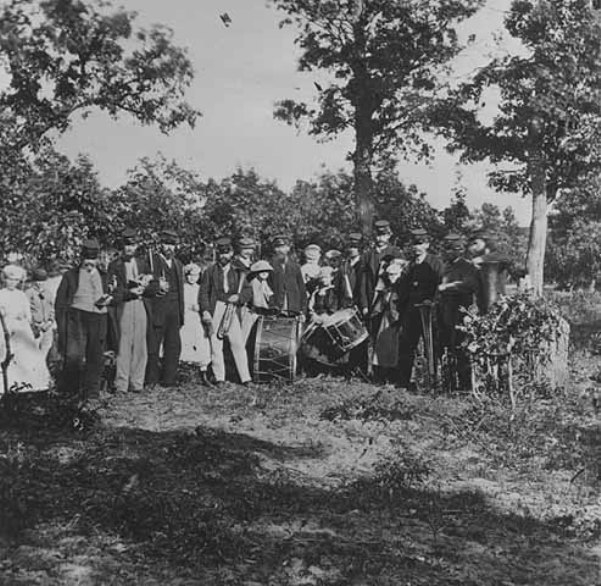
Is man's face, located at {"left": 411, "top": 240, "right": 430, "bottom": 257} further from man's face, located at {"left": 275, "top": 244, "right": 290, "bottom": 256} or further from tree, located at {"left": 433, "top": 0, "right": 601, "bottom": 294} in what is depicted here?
tree, located at {"left": 433, "top": 0, "right": 601, "bottom": 294}

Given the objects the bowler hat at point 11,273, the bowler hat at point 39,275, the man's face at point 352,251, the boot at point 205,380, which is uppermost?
the man's face at point 352,251

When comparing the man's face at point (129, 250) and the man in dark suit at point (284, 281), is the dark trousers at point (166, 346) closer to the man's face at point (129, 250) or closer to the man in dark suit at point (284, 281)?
the man's face at point (129, 250)

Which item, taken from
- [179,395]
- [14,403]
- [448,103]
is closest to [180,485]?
[14,403]

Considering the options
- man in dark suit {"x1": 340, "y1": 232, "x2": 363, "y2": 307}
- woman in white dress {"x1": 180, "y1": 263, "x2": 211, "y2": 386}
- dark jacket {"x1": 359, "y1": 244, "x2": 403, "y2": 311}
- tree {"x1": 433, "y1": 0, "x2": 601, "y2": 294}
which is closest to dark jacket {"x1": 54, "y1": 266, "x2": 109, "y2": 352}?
woman in white dress {"x1": 180, "y1": 263, "x2": 211, "y2": 386}

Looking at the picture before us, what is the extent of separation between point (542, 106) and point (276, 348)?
14077 millimetres

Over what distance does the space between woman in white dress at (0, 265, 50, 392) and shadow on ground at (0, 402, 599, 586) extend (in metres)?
1.51

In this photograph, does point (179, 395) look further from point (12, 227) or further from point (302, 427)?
point (12, 227)

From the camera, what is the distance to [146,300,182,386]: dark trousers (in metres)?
9.75

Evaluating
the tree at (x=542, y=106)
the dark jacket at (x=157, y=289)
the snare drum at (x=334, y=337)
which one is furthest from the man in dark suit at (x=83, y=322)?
the tree at (x=542, y=106)

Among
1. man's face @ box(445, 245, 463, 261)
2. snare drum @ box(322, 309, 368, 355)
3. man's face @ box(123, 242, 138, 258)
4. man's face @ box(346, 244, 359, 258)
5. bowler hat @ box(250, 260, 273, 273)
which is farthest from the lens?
man's face @ box(346, 244, 359, 258)

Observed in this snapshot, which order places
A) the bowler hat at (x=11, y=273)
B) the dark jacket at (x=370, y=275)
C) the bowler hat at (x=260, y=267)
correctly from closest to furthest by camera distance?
1. the bowler hat at (x=11, y=273)
2. the bowler hat at (x=260, y=267)
3. the dark jacket at (x=370, y=275)

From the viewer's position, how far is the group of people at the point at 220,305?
345 inches

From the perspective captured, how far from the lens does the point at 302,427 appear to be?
7.55 metres

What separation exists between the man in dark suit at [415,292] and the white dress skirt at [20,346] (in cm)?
412
